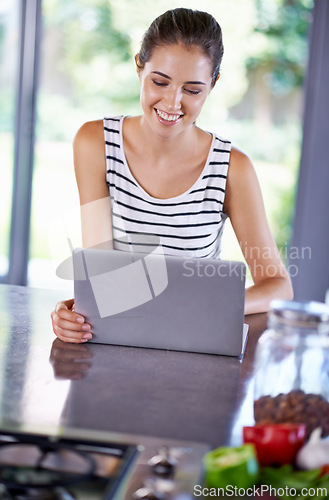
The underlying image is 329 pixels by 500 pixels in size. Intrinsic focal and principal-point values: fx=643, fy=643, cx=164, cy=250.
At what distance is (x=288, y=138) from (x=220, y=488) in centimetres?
309

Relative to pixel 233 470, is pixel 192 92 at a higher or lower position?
higher

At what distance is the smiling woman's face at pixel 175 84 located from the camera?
1773mm

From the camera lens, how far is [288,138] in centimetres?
370

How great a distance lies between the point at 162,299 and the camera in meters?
1.29

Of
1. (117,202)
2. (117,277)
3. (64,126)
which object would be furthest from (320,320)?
(64,126)

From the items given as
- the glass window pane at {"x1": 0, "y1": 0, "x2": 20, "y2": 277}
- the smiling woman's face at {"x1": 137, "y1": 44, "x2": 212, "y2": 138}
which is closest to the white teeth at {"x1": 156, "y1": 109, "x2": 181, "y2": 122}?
the smiling woman's face at {"x1": 137, "y1": 44, "x2": 212, "y2": 138}

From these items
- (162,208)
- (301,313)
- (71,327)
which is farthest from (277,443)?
(162,208)

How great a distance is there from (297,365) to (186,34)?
1118 millimetres

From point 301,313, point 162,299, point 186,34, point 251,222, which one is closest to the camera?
point 301,313

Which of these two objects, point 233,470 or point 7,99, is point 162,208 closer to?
Result: point 233,470

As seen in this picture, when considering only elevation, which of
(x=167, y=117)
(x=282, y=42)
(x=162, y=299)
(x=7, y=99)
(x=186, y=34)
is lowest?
(x=162, y=299)

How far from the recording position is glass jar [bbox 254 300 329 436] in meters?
0.97

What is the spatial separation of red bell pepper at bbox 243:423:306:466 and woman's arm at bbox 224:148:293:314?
94 cm

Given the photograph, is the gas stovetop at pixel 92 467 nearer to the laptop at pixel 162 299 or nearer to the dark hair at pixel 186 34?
→ the laptop at pixel 162 299
